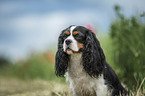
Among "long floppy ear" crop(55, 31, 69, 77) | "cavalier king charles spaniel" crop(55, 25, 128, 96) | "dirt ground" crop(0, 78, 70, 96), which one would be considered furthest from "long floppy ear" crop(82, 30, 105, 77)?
"dirt ground" crop(0, 78, 70, 96)

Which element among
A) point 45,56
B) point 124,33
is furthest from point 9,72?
point 124,33

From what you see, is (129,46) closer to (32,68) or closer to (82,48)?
(82,48)

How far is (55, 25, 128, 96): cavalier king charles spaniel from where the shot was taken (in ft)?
10.9

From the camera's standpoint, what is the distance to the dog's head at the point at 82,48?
3.20 m

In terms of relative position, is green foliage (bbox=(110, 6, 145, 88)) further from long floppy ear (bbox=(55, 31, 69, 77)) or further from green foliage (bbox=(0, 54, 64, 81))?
green foliage (bbox=(0, 54, 64, 81))

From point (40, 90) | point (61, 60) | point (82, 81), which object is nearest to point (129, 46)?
point (82, 81)

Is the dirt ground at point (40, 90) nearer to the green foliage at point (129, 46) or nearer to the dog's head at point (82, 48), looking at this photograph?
the dog's head at point (82, 48)

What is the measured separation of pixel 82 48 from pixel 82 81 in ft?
1.94

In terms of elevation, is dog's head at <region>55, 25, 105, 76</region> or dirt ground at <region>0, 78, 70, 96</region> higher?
dog's head at <region>55, 25, 105, 76</region>

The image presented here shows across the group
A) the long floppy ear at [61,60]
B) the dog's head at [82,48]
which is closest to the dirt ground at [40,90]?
the long floppy ear at [61,60]

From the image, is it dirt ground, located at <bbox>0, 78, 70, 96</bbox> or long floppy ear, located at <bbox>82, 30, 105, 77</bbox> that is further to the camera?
dirt ground, located at <bbox>0, 78, 70, 96</bbox>

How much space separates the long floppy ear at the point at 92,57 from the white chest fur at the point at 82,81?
0.09m

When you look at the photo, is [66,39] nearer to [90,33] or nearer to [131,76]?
[90,33]

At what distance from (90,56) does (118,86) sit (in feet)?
2.82
